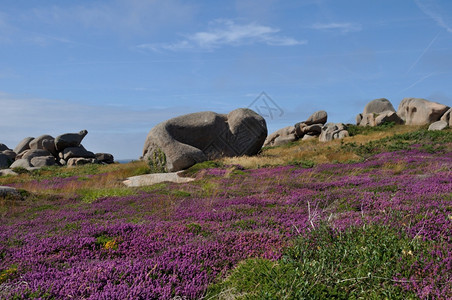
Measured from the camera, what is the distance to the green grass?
14.2 feet

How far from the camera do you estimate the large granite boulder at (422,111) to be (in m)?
44.4

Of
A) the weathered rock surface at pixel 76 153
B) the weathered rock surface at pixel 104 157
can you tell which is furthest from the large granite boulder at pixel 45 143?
the weathered rock surface at pixel 104 157

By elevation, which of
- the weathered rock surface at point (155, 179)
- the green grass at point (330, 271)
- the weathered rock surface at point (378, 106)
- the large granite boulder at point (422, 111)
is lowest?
the green grass at point (330, 271)

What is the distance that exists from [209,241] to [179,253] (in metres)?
0.71

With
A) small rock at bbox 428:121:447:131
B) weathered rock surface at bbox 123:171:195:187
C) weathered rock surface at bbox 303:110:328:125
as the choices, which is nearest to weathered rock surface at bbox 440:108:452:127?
small rock at bbox 428:121:447:131

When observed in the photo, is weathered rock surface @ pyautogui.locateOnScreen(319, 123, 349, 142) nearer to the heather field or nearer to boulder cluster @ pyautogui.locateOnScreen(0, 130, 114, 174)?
boulder cluster @ pyautogui.locateOnScreen(0, 130, 114, 174)

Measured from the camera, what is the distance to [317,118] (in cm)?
5462

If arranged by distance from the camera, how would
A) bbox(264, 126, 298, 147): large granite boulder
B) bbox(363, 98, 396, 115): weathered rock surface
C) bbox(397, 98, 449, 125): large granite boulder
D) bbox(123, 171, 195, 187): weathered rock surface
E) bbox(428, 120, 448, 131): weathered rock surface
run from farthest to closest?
bbox(363, 98, 396, 115): weathered rock surface
bbox(264, 126, 298, 147): large granite boulder
bbox(397, 98, 449, 125): large granite boulder
bbox(428, 120, 448, 131): weathered rock surface
bbox(123, 171, 195, 187): weathered rock surface

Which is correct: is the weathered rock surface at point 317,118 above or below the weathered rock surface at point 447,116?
above

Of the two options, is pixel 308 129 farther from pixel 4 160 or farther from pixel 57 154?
pixel 4 160

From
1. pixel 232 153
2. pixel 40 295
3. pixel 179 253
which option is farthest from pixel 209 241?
pixel 232 153

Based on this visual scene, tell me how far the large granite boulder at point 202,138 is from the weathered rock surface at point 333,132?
1882cm

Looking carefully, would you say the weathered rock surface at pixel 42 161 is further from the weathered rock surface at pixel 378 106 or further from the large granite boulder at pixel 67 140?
the weathered rock surface at pixel 378 106

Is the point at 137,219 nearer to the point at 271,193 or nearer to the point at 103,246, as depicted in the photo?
the point at 103,246
